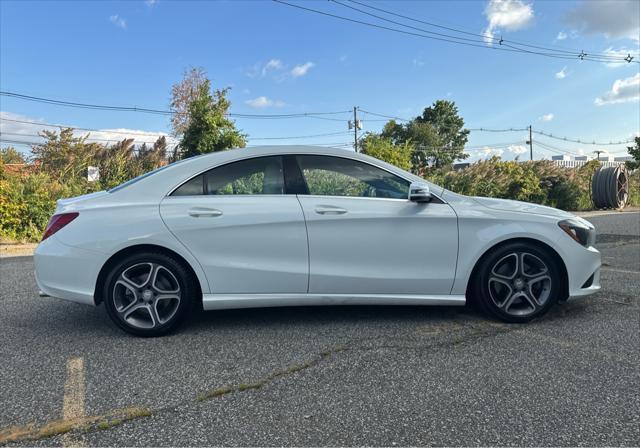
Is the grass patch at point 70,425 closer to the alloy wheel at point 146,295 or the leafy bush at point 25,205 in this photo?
the alloy wheel at point 146,295

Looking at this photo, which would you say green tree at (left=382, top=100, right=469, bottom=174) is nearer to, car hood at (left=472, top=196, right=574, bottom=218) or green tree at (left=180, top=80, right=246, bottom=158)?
green tree at (left=180, top=80, right=246, bottom=158)

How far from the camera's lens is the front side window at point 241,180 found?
11.6 feet

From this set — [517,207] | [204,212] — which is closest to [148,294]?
[204,212]

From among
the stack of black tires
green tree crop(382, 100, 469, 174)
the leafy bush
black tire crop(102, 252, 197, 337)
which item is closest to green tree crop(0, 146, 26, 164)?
the leafy bush

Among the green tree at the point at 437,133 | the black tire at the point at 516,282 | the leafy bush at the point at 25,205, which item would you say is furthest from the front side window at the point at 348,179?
the green tree at the point at 437,133

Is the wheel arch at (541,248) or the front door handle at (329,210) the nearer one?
the front door handle at (329,210)

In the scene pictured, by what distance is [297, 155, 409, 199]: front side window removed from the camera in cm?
363

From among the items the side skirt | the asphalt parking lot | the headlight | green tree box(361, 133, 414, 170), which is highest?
green tree box(361, 133, 414, 170)

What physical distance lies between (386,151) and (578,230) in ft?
36.5

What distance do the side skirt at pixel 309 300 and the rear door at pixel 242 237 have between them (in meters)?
0.05

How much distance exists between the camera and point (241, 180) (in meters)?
3.59

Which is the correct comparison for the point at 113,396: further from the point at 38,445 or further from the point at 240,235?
the point at 240,235

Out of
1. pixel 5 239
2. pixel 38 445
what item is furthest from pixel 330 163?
pixel 5 239

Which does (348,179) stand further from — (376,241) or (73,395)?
(73,395)
